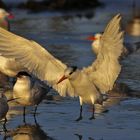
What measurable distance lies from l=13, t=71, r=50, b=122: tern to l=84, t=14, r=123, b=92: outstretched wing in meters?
0.78

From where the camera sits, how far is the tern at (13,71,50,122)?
10.8m

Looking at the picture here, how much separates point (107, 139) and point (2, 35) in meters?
2.50

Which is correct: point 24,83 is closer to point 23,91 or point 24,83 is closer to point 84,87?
point 23,91

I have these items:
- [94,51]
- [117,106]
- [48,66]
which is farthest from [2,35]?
[94,51]

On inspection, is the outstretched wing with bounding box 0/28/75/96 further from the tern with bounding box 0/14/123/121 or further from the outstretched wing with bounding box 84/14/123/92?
the outstretched wing with bounding box 84/14/123/92

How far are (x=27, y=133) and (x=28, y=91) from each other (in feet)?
4.77

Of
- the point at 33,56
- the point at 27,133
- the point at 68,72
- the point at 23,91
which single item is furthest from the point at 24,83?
the point at 27,133

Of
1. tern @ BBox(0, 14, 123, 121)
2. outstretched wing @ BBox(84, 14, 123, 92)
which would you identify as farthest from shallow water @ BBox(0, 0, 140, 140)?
outstretched wing @ BBox(84, 14, 123, 92)

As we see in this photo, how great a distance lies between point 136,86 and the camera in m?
13.3

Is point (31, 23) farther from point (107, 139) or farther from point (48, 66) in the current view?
point (107, 139)

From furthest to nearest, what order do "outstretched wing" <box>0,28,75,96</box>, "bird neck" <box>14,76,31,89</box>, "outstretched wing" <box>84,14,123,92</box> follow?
1. "bird neck" <box>14,76,31,89</box>
2. "outstretched wing" <box>0,28,75,96</box>
3. "outstretched wing" <box>84,14,123,92</box>

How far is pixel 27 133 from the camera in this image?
9602 millimetres

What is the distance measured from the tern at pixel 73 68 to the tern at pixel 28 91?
21 cm

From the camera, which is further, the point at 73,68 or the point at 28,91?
the point at 28,91
